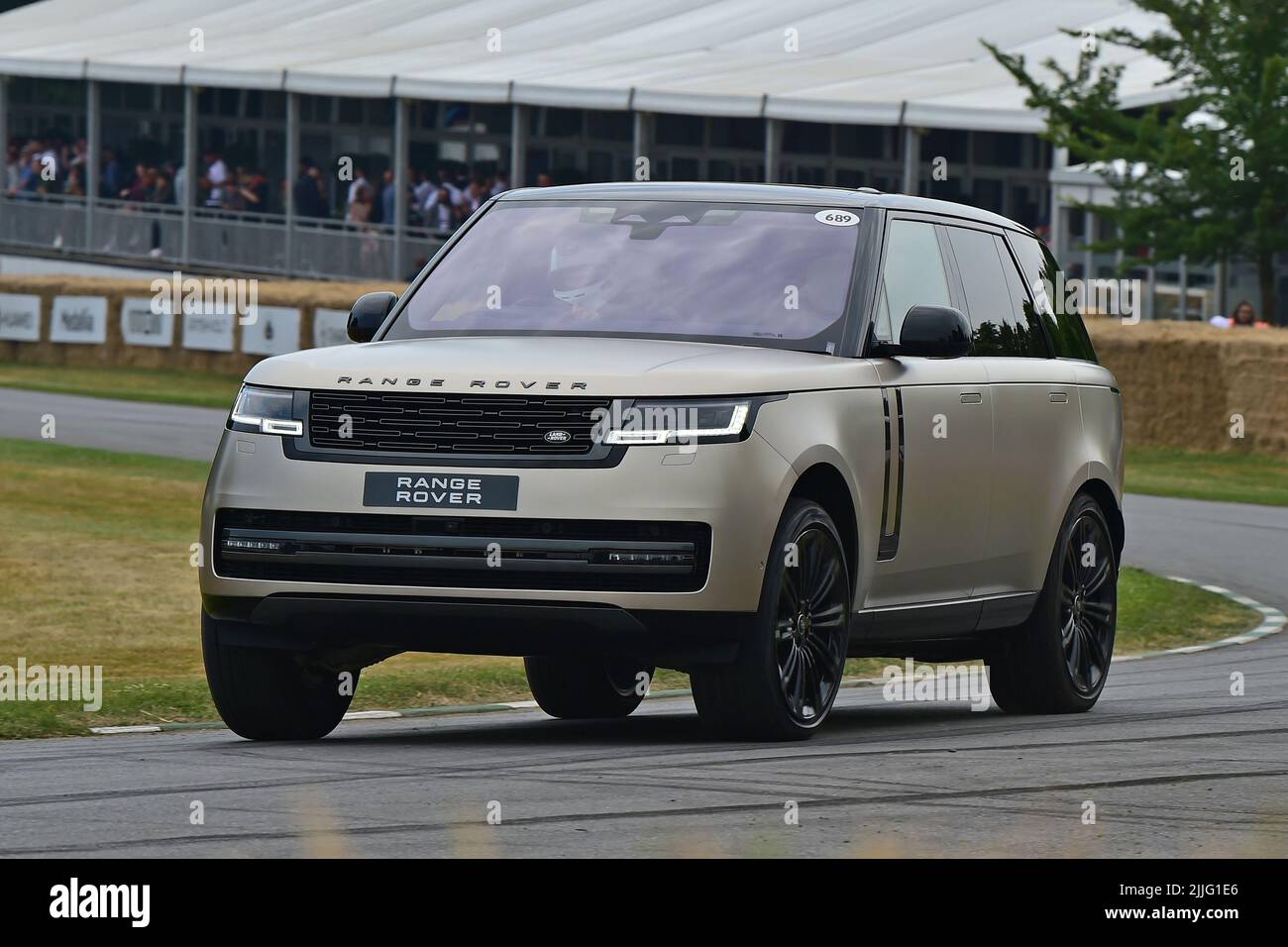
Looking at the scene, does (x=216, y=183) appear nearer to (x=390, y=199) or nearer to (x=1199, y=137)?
(x=390, y=199)

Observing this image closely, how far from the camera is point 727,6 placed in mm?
52812

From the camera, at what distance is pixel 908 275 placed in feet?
32.6

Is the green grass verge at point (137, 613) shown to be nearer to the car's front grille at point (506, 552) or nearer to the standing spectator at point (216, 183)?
the car's front grille at point (506, 552)

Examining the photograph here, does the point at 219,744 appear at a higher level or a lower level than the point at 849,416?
lower

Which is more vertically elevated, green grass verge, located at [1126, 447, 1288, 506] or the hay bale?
the hay bale

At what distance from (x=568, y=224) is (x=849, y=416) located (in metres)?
1.45

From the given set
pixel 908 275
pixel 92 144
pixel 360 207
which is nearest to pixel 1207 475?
pixel 908 275

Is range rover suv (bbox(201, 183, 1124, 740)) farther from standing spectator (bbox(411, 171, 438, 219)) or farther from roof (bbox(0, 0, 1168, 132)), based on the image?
standing spectator (bbox(411, 171, 438, 219))

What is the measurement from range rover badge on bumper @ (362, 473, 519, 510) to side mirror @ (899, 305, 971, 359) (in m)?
1.67

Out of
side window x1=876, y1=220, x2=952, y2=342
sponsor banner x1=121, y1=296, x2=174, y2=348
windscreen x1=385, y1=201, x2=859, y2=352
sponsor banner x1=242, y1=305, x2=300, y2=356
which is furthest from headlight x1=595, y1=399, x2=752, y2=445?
sponsor banner x1=121, y1=296, x2=174, y2=348

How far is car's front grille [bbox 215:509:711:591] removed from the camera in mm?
8367

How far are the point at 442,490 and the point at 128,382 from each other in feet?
111
